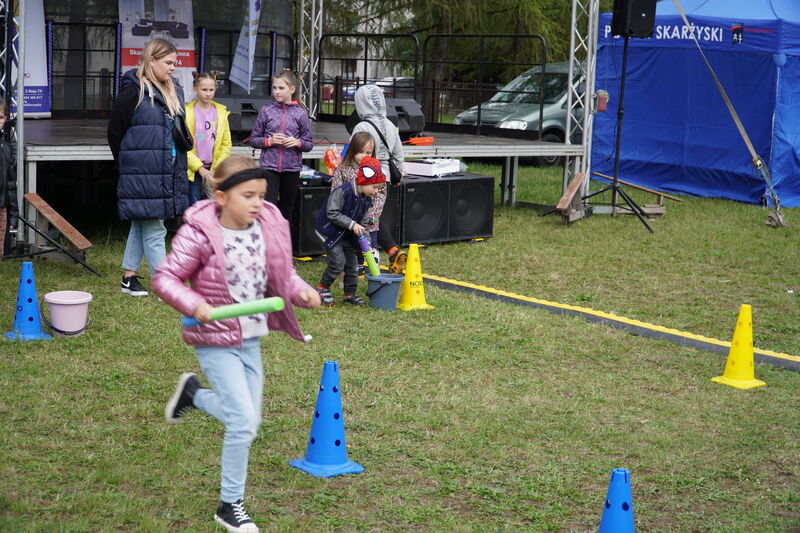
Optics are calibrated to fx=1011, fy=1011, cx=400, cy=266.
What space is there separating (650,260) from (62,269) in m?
5.77

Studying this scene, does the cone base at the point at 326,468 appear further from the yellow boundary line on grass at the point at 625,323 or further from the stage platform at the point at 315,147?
the stage platform at the point at 315,147

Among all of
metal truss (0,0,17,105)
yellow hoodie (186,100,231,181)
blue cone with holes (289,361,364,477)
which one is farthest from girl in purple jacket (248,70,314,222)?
blue cone with holes (289,361,364,477)

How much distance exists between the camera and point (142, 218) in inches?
290

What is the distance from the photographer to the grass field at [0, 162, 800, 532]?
4188 mm

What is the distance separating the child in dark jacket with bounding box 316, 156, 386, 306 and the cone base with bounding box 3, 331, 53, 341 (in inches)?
83.4

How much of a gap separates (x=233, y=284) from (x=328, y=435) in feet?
3.41

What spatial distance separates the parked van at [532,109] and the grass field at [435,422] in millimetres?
10166

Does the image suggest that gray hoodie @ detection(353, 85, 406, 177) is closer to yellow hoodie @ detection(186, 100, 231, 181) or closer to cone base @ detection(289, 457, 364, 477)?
yellow hoodie @ detection(186, 100, 231, 181)

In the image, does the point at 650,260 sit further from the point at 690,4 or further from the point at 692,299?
the point at 690,4

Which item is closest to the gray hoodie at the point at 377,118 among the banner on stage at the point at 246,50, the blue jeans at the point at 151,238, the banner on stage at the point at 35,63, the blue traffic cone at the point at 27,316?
the blue jeans at the point at 151,238

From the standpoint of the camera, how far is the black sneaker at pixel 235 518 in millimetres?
3833

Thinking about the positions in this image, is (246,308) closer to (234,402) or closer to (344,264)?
(234,402)

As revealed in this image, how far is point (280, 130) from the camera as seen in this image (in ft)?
28.9

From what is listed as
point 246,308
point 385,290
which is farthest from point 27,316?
point 246,308
